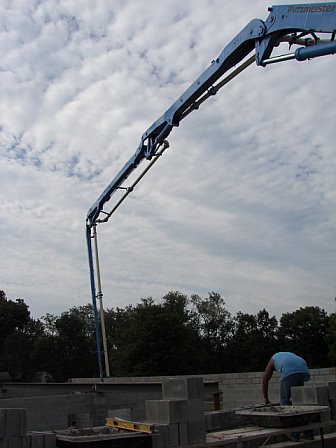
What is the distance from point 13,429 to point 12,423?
65 millimetres

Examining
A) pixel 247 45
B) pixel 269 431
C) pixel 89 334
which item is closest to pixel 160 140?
pixel 247 45

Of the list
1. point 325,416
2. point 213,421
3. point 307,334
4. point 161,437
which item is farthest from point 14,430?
point 307,334

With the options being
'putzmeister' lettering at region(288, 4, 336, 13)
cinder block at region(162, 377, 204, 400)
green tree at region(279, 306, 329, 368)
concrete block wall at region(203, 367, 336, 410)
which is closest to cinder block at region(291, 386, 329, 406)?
cinder block at region(162, 377, 204, 400)

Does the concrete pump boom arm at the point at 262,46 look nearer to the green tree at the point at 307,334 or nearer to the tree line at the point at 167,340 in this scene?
the tree line at the point at 167,340

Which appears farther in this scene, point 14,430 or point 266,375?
point 266,375

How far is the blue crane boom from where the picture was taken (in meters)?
8.52

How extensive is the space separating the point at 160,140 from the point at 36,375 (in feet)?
134

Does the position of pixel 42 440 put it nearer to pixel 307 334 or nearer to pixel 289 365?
pixel 289 365

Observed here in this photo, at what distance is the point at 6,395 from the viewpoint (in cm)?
2162

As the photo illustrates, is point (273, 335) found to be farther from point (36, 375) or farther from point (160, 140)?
point (160, 140)

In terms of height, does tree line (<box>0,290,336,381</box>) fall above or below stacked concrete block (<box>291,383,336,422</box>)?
above

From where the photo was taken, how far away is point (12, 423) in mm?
5664

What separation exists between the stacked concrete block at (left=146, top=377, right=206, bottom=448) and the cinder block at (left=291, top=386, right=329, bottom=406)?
2.16 metres

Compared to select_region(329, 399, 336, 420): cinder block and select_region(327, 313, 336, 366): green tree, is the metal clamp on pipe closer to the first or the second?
select_region(329, 399, 336, 420): cinder block
